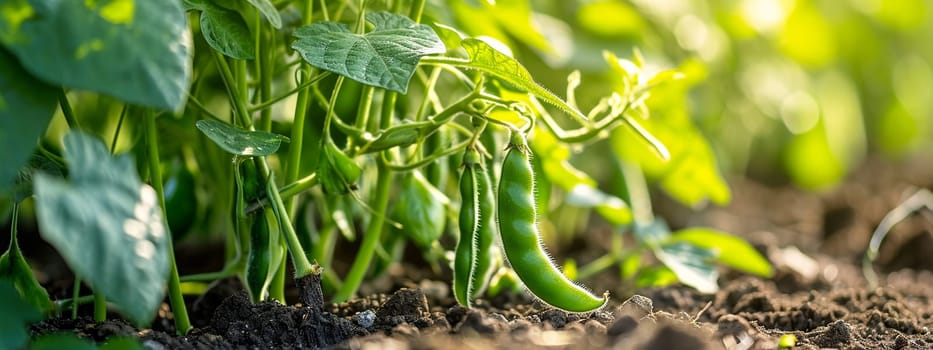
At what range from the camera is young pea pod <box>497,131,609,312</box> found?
1.43 m

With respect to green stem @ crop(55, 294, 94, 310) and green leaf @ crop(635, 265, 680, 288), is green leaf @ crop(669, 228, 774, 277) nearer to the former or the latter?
green leaf @ crop(635, 265, 680, 288)

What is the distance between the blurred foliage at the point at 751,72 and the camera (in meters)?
2.30

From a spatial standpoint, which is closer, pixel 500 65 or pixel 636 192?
pixel 500 65

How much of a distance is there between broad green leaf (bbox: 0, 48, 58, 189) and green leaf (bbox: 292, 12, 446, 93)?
298 mm

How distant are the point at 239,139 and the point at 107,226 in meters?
0.33

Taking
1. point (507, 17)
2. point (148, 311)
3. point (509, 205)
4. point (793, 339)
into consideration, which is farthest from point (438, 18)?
point (148, 311)

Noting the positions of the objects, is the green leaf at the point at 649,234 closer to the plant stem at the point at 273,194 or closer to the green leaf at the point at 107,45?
the plant stem at the point at 273,194

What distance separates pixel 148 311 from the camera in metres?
1.02

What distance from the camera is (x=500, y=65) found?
1.39m

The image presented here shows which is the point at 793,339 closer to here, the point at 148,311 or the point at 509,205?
the point at 509,205

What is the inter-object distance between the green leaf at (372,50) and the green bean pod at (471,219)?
20 centimetres

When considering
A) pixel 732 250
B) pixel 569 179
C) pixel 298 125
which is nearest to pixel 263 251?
pixel 298 125

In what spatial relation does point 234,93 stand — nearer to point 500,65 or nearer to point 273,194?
point 273,194

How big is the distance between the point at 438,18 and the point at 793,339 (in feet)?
2.61
